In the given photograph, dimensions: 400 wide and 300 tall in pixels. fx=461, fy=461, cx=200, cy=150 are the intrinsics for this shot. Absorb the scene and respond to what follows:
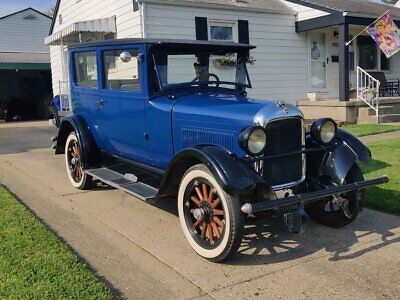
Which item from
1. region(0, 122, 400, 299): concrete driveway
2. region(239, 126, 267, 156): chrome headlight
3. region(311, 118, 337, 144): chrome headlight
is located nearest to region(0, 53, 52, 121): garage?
region(0, 122, 400, 299): concrete driveway

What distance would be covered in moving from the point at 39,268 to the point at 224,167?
5.38 feet

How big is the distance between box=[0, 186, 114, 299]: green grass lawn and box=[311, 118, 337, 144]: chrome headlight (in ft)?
7.86

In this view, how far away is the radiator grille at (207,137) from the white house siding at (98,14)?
7.28 metres

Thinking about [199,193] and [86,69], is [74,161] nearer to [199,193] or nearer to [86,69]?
[86,69]

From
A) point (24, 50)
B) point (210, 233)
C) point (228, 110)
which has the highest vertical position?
point (24, 50)

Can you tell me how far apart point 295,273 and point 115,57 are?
10.7 feet

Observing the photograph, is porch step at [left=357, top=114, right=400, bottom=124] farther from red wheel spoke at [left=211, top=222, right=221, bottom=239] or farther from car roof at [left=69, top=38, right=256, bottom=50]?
red wheel spoke at [left=211, top=222, right=221, bottom=239]

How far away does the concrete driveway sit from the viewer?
335 centimetres

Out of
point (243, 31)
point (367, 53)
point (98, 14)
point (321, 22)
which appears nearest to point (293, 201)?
point (243, 31)

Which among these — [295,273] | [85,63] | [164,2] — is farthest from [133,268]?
[164,2]

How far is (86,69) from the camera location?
6.08 metres

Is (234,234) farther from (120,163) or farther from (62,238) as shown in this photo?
(120,163)

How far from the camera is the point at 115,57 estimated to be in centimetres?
543

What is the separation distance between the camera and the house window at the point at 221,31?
484 inches
